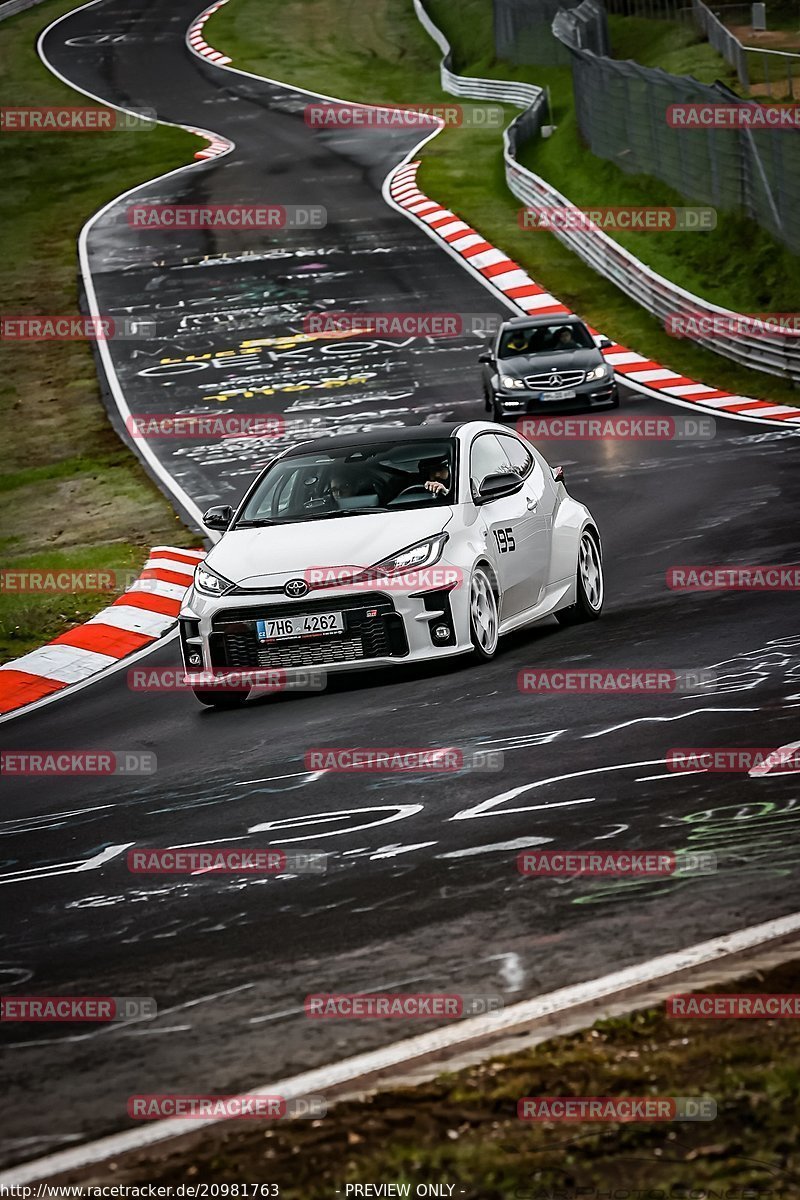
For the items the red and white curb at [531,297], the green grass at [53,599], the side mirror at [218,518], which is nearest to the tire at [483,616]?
the side mirror at [218,518]

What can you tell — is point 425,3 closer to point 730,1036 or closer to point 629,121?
point 629,121

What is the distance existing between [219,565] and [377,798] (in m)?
3.59

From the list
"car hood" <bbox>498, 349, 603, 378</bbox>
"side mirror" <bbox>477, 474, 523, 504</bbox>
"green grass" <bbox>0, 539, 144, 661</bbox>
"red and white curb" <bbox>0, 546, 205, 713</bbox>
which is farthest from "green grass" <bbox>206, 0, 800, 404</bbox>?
"side mirror" <bbox>477, 474, 523, 504</bbox>

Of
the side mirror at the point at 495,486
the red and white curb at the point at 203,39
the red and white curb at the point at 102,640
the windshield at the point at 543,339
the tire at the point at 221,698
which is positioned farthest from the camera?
the red and white curb at the point at 203,39

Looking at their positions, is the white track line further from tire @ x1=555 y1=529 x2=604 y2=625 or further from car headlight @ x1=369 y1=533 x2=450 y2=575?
tire @ x1=555 y1=529 x2=604 y2=625

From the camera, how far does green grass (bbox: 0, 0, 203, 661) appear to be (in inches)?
778

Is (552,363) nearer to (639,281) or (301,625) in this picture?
(639,281)

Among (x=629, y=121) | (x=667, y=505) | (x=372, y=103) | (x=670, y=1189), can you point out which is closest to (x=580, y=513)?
(x=667, y=505)

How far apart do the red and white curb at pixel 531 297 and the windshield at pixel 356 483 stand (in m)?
12.1

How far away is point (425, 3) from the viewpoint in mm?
70062

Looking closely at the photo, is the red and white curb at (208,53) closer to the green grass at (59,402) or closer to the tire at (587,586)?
the green grass at (59,402)

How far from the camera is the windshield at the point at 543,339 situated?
26641 millimetres

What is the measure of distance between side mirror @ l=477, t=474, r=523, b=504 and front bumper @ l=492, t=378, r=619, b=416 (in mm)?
13533

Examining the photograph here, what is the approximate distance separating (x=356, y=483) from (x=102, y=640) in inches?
153
